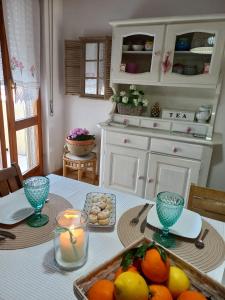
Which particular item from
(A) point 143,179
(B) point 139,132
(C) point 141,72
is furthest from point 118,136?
(C) point 141,72

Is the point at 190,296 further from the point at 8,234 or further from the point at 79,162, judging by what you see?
the point at 79,162

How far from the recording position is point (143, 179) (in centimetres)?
215

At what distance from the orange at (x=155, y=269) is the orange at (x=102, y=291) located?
86mm

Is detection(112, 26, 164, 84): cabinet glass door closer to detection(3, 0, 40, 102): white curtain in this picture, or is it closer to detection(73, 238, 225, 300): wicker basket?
detection(3, 0, 40, 102): white curtain

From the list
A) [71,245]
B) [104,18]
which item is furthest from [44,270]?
[104,18]

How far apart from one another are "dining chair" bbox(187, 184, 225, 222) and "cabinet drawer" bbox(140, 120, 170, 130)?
1.09 meters

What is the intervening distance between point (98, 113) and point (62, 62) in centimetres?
74

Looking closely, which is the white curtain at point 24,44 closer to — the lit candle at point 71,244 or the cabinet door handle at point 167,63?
the cabinet door handle at point 167,63

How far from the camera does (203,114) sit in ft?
6.61

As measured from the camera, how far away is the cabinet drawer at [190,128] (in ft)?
6.61

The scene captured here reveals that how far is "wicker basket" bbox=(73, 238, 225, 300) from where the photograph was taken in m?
0.50

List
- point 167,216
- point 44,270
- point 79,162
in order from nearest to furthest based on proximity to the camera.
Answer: point 44,270 < point 167,216 < point 79,162

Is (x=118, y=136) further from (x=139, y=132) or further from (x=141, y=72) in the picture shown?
(x=141, y=72)

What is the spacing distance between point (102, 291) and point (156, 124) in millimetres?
1839
